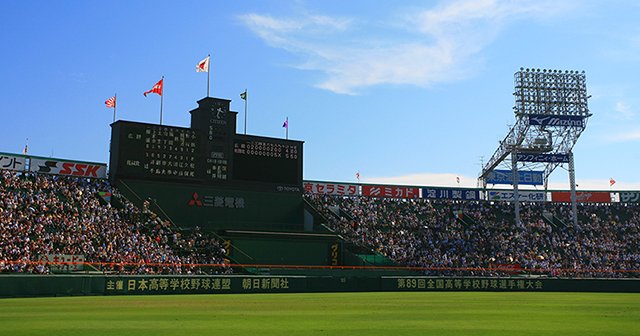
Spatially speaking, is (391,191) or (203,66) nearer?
(203,66)

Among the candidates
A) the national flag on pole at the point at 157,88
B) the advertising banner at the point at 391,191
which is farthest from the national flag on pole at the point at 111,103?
the advertising banner at the point at 391,191

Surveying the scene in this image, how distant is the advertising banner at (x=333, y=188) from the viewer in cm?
6059

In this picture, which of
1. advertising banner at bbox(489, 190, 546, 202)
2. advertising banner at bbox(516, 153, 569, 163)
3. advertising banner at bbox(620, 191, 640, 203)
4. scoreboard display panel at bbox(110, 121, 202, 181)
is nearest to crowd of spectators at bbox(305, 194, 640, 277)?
advertising banner at bbox(489, 190, 546, 202)

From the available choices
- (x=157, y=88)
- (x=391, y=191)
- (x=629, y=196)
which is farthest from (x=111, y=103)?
(x=629, y=196)

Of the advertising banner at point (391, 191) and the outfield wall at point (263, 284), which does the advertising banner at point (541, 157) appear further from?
the outfield wall at point (263, 284)

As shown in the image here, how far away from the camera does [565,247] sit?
5806 cm

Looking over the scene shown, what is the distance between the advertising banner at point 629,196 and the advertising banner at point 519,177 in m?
10.4

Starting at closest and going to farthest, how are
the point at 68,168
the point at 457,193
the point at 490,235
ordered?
the point at 68,168 → the point at 490,235 → the point at 457,193

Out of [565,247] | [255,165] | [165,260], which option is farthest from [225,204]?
[565,247]

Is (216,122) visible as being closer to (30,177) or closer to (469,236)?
(30,177)

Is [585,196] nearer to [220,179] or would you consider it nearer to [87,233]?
[220,179]

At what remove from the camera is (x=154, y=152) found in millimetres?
45875

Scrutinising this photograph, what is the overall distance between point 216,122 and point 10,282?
2388 centimetres

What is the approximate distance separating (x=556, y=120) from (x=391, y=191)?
18124 mm
